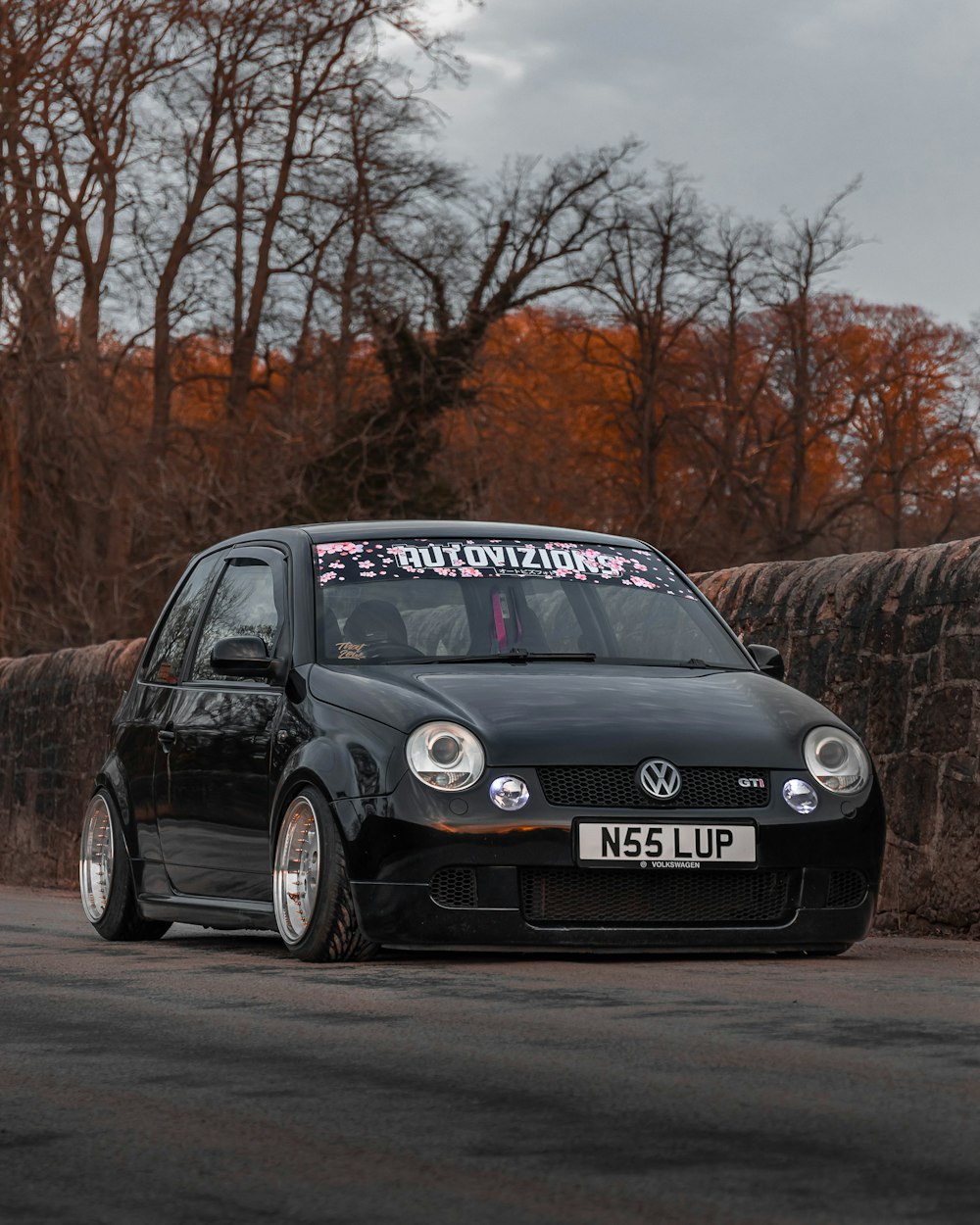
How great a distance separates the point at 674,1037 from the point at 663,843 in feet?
6.17

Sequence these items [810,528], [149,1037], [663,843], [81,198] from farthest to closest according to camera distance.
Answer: [810,528], [81,198], [663,843], [149,1037]

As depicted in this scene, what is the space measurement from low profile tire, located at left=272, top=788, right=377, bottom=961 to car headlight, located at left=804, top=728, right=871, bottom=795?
1.55 m

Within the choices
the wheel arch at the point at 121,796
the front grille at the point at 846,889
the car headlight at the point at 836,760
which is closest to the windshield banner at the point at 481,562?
the car headlight at the point at 836,760

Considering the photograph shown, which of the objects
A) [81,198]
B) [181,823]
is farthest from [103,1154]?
[81,198]

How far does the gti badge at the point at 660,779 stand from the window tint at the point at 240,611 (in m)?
1.87

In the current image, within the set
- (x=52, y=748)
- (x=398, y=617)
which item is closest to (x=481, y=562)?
(x=398, y=617)

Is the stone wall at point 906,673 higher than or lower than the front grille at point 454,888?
higher

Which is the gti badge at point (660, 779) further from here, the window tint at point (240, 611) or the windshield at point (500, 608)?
the window tint at point (240, 611)

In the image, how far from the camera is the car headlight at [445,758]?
7.82 m

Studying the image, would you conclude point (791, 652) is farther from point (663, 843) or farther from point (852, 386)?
point (852, 386)

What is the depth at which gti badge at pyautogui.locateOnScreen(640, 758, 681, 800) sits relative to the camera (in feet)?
25.7

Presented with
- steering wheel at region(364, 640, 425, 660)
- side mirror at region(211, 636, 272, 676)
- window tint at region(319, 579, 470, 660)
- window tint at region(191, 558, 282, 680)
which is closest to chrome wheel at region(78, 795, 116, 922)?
window tint at region(191, 558, 282, 680)

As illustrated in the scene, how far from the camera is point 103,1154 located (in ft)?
15.3

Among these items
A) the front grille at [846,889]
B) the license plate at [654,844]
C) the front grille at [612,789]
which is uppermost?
the front grille at [612,789]
